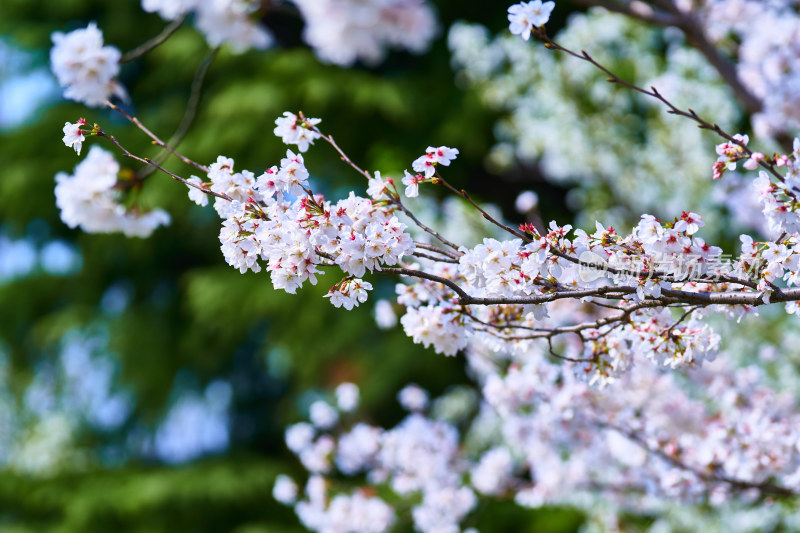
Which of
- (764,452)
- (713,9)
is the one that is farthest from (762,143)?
(764,452)

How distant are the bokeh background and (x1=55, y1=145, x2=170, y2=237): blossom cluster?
2.88 meters

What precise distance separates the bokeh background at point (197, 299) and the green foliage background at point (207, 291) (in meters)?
0.02

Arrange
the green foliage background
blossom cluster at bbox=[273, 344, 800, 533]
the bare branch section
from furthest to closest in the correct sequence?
the green foliage background → the bare branch section → blossom cluster at bbox=[273, 344, 800, 533]

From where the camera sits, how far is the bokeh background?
5867 millimetres

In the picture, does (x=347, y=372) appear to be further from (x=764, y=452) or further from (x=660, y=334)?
(x=660, y=334)

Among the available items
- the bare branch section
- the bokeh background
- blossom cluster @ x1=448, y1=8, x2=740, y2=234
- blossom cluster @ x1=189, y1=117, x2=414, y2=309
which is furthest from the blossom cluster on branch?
the bokeh background

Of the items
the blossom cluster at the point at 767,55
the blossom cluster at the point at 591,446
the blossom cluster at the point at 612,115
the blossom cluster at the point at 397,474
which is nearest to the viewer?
the blossom cluster at the point at 591,446

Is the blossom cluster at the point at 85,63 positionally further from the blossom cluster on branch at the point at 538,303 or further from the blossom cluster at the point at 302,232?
the blossom cluster at the point at 302,232

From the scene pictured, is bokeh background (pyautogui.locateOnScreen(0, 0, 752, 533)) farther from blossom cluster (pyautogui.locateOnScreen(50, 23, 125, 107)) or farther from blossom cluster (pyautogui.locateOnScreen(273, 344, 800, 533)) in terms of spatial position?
blossom cluster (pyautogui.locateOnScreen(50, 23, 125, 107))

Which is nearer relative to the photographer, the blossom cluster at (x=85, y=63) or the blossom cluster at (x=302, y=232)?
the blossom cluster at (x=302, y=232)

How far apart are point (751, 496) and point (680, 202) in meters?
2.06

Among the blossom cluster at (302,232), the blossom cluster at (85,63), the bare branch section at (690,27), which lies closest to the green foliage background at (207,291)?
the bare branch section at (690,27)

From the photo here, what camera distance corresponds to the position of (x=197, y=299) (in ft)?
19.5

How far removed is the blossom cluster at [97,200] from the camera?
2115 millimetres
